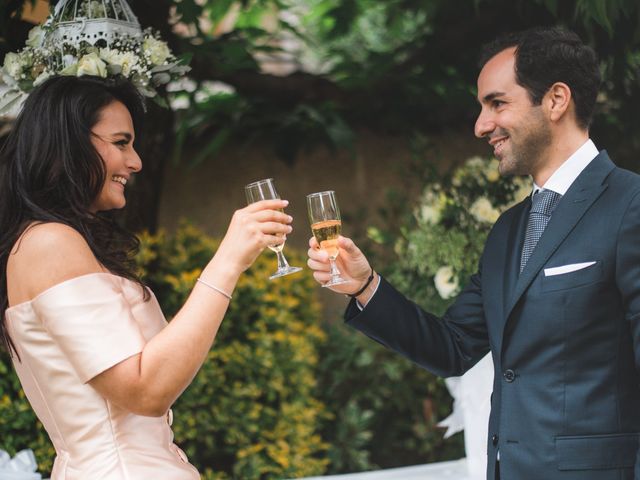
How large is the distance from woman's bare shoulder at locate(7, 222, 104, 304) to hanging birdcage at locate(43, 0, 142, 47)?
834 mm

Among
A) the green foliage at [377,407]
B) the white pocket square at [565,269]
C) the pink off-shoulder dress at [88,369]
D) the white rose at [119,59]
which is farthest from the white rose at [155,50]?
the green foliage at [377,407]

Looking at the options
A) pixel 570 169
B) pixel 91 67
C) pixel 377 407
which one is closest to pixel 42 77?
pixel 91 67

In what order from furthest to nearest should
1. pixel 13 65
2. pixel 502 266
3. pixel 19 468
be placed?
pixel 19 468, pixel 13 65, pixel 502 266

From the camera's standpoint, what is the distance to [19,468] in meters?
→ 3.01

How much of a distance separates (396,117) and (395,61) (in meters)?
0.36

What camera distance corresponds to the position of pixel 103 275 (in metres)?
2.03

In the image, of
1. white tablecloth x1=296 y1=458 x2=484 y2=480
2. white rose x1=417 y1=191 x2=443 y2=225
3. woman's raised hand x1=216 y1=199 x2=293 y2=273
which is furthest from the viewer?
white rose x1=417 y1=191 x2=443 y2=225

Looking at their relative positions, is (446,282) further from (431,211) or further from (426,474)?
(426,474)

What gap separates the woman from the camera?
193cm

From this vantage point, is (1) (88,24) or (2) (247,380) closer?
(1) (88,24)

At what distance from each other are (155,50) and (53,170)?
2.50 ft

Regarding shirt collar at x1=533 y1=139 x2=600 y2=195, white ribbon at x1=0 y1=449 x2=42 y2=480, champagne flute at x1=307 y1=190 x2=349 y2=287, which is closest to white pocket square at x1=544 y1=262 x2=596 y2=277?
shirt collar at x1=533 y1=139 x2=600 y2=195

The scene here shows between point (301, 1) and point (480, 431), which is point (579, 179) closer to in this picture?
point (480, 431)

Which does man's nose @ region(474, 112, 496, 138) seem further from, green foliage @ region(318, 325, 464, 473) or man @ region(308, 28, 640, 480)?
green foliage @ region(318, 325, 464, 473)
